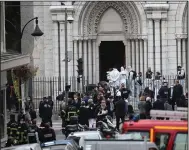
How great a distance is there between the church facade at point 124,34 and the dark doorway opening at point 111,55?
188cm

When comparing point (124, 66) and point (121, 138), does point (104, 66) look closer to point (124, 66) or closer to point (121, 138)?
point (124, 66)

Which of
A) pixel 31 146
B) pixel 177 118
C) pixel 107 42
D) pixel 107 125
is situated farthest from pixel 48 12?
pixel 31 146

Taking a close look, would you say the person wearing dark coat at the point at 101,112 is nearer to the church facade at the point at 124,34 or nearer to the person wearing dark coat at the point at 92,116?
the person wearing dark coat at the point at 92,116

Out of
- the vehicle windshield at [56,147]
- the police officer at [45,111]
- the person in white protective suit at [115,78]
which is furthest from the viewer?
the person in white protective suit at [115,78]

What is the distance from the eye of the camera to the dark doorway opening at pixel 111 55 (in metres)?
48.0

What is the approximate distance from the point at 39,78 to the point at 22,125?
17584 millimetres

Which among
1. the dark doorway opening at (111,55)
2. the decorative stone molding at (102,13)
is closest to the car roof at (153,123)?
the decorative stone molding at (102,13)

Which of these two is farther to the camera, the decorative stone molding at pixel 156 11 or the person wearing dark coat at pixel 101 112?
the decorative stone molding at pixel 156 11

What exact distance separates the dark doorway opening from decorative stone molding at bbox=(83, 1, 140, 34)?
2063mm

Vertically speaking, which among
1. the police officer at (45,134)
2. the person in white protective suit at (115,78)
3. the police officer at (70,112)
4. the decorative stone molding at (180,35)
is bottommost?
the police officer at (45,134)

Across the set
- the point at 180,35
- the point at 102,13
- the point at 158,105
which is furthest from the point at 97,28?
the point at 158,105

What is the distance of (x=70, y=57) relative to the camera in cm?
4394

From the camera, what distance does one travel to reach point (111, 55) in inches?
1921

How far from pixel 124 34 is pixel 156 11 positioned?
7.56 feet
